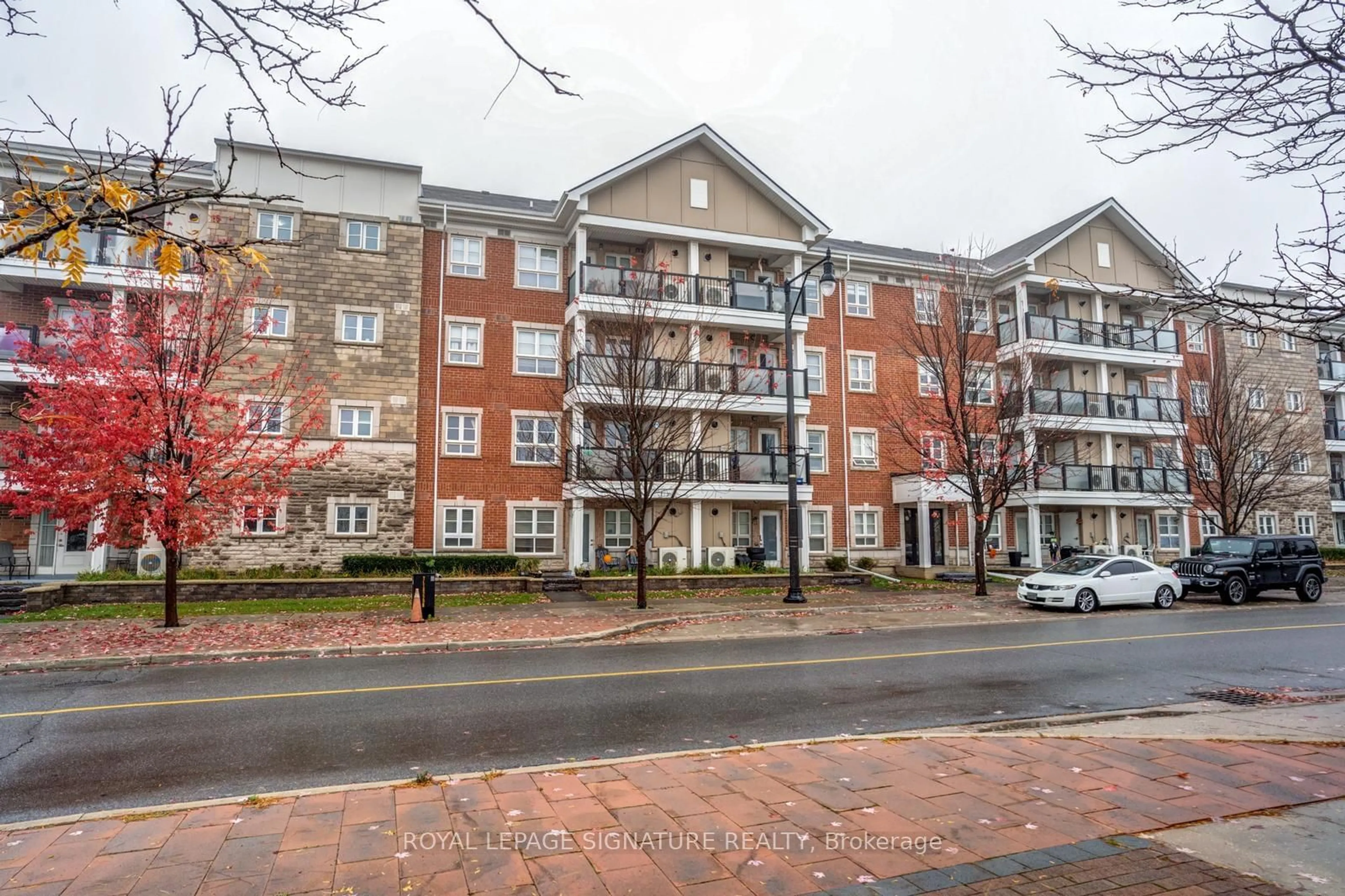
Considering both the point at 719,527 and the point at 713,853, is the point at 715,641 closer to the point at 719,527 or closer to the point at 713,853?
the point at 713,853

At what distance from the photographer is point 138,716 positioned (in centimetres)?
819

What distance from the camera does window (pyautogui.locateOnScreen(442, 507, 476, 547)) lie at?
80.9ft

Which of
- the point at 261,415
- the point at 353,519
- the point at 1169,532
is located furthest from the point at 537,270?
the point at 1169,532

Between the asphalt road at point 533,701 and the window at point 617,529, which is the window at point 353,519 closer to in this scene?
the window at point 617,529

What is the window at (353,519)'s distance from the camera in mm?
23625

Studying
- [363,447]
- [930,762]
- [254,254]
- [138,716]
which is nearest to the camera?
[254,254]

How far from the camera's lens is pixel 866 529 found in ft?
96.9

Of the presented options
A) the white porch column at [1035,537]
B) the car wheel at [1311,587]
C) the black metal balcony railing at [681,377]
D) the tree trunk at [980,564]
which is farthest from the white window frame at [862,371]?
the car wheel at [1311,587]

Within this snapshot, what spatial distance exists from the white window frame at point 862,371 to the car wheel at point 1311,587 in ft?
47.3

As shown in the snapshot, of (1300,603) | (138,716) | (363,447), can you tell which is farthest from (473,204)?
(1300,603)

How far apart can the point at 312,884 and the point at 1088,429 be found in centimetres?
3328

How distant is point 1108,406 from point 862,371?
10.8 meters

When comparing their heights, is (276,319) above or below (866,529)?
above

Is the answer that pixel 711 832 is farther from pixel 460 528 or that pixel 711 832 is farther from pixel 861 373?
pixel 861 373
